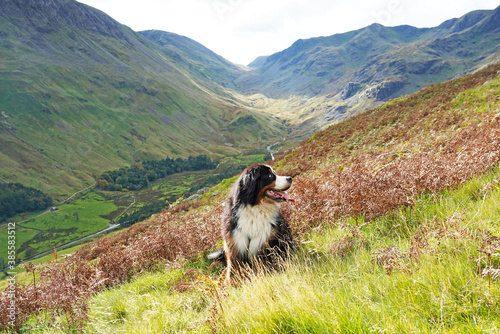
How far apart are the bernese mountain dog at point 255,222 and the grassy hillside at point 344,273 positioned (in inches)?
20.5

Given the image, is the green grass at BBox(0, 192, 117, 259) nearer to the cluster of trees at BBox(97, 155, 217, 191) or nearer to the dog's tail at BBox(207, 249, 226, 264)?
the cluster of trees at BBox(97, 155, 217, 191)

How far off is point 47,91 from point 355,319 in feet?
822

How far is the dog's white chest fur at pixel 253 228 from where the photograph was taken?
15.6ft

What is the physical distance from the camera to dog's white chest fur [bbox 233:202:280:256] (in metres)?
4.74

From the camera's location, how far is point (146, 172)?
160 m

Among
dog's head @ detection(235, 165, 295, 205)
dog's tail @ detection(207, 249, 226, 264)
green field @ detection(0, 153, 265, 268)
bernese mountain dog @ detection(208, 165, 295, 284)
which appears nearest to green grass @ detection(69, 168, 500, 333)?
bernese mountain dog @ detection(208, 165, 295, 284)

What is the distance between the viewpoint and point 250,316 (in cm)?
246

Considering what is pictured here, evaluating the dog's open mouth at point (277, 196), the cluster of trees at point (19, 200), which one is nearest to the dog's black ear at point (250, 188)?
the dog's open mouth at point (277, 196)

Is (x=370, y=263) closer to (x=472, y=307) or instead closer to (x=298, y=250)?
(x=472, y=307)

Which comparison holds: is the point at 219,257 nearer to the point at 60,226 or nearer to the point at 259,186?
the point at 259,186

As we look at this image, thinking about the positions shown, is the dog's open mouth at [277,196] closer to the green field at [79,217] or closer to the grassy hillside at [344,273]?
the grassy hillside at [344,273]

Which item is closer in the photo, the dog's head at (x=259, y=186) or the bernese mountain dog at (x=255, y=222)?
the bernese mountain dog at (x=255, y=222)

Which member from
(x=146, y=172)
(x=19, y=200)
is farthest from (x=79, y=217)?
(x=146, y=172)

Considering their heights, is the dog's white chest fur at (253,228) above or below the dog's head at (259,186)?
below
